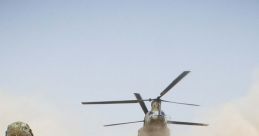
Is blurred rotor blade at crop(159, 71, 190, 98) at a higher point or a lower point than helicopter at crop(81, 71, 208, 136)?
higher

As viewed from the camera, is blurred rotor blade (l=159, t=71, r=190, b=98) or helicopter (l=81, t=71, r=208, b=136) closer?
helicopter (l=81, t=71, r=208, b=136)

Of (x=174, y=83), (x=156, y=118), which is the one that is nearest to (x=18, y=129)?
(x=156, y=118)

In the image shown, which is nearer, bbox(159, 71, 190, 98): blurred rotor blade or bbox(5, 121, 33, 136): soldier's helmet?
bbox(5, 121, 33, 136): soldier's helmet

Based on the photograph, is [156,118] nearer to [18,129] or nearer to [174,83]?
[174,83]

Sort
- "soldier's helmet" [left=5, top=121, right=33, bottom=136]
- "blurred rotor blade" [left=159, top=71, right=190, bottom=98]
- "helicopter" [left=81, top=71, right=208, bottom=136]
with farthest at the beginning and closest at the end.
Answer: "blurred rotor blade" [left=159, top=71, right=190, bottom=98]
"helicopter" [left=81, top=71, right=208, bottom=136]
"soldier's helmet" [left=5, top=121, right=33, bottom=136]

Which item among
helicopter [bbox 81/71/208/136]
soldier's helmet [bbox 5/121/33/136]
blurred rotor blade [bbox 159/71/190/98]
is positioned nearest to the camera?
soldier's helmet [bbox 5/121/33/136]

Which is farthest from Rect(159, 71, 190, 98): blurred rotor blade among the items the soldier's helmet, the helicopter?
the soldier's helmet

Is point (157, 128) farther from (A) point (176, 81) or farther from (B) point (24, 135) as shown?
(B) point (24, 135)

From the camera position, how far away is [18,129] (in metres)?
2.65

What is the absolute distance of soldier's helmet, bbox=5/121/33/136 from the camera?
2.62 metres

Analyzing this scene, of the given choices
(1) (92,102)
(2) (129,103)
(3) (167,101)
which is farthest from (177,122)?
(1) (92,102)

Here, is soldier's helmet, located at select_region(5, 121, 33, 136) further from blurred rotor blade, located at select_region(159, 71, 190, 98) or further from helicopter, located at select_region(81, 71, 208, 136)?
blurred rotor blade, located at select_region(159, 71, 190, 98)

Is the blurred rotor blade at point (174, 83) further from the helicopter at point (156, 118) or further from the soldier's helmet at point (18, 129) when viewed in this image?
the soldier's helmet at point (18, 129)

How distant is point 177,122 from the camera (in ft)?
56.6
